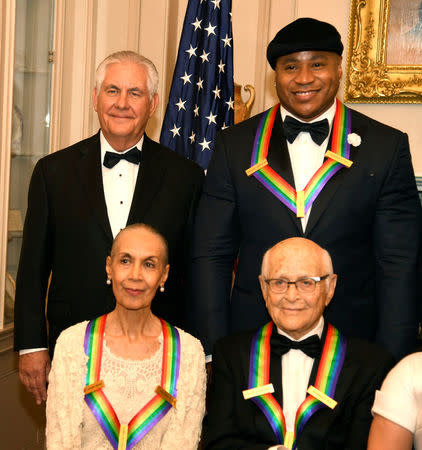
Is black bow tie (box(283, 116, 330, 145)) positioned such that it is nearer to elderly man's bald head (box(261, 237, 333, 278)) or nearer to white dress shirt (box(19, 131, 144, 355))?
elderly man's bald head (box(261, 237, 333, 278))

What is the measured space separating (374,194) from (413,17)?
2.68m

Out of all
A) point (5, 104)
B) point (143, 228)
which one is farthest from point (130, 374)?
point (5, 104)

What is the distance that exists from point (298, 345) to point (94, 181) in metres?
1.09

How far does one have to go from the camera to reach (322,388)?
97.3 inches

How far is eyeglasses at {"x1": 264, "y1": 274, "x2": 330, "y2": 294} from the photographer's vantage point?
2508 mm

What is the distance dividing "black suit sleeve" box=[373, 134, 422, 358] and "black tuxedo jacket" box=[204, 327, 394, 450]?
23cm

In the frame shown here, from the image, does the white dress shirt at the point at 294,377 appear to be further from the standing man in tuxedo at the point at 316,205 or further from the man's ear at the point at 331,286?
the standing man in tuxedo at the point at 316,205

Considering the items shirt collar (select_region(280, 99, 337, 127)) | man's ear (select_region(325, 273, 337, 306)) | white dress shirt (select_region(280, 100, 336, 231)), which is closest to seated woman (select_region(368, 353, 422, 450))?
man's ear (select_region(325, 273, 337, 306))

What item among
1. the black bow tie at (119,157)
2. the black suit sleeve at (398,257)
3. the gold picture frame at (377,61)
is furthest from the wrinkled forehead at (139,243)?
the gold picture frame at (377,61)

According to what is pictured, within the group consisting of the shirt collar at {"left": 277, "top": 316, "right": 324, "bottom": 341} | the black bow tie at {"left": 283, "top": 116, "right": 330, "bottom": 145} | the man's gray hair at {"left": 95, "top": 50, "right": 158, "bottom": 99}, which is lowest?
the shirt collar at {"left": 277, "top": 316, "right": 324, "bottom": 341}

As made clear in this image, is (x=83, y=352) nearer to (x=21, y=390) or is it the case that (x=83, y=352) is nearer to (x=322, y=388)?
(x=322, y=388)

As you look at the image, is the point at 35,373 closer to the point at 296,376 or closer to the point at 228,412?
the point at 228,412

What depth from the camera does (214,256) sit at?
114 inches

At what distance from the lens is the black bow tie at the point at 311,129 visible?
2.86 meters
